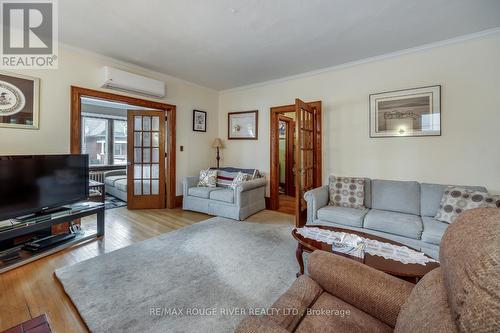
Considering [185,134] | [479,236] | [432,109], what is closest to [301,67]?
[432,109]

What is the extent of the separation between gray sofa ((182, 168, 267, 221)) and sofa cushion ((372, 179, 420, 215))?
1971 mm

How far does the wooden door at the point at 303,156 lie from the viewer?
10.8 feet

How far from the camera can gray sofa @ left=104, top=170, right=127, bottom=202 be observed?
16.6ft

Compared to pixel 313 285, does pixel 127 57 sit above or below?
above

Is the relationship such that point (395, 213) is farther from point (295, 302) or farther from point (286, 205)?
point (286, 205)

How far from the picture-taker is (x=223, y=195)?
3.96 metres

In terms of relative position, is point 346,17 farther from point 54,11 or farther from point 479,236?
point 54,11

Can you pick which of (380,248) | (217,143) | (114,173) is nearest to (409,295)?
(380,248)

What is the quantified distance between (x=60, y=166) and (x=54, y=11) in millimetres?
1667

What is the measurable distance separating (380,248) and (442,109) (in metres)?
2.33

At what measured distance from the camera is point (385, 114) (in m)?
3.33

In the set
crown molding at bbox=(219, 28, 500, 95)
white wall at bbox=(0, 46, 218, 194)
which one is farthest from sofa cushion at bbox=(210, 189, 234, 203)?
crown molding at bbox=(219, 28, 500, 95)

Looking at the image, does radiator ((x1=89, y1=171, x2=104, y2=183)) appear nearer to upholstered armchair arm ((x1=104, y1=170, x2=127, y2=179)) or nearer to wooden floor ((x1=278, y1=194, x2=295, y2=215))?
upholstered armchair arm ((x1=104, y1=170, x2=127, y2=179))

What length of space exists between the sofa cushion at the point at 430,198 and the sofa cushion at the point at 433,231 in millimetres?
291
